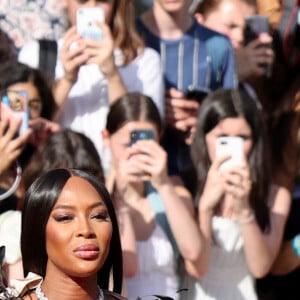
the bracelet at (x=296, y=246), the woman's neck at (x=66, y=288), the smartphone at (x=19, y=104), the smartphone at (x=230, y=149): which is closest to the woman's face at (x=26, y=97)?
the smartphone at (x=19, y=104)

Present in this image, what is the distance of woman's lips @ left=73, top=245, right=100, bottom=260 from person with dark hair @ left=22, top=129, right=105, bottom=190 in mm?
1454

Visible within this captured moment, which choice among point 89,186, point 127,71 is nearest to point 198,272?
point 127,71

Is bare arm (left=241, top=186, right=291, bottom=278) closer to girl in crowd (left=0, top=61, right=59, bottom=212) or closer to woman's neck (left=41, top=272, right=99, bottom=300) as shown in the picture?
girl in crowd (left=0, top=61, right=59, bottom=212)

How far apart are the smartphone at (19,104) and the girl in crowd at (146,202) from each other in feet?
1.08

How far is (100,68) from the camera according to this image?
4.12 meters

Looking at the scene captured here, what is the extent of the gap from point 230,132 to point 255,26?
28.8 inches

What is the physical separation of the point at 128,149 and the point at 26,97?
439 mm

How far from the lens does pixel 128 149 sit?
3988 mm

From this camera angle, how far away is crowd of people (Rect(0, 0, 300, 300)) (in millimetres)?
3936

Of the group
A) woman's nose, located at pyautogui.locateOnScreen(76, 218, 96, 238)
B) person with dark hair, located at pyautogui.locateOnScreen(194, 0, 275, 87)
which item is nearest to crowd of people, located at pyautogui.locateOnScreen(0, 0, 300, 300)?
person with dark hair, located at pyautogui.locateOnScreen(194, 0, 275, 87)

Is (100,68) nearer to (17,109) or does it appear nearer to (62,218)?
(17,109)

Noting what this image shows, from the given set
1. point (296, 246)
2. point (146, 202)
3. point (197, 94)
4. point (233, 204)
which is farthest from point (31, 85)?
point (296, 246)

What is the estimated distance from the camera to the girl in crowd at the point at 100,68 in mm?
4105

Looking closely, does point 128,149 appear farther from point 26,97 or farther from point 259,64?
point 259,64
